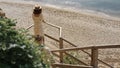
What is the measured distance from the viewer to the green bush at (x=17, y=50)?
4031mm

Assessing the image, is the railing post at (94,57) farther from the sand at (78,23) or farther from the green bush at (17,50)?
the sand at (78,23)

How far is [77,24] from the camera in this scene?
69.7 feet

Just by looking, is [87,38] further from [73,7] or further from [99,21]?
[73,7]

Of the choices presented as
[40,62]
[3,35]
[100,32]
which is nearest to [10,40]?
[3,35]

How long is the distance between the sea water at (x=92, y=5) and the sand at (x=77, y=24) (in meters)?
1.91

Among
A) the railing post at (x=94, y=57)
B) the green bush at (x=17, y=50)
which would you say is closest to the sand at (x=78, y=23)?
the railing post at (x=94, y=57)

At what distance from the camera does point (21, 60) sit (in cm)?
407

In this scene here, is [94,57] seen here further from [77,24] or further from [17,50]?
[77,24]

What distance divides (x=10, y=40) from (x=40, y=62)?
39cm

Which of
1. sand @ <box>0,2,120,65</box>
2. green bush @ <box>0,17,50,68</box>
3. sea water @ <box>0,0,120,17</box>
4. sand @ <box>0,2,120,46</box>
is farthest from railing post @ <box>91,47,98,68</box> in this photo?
sea water @ <box>0,0,120,17</box>

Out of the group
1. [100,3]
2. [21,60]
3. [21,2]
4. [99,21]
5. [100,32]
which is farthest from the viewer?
[100,3]

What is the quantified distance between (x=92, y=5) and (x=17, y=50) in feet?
81.6

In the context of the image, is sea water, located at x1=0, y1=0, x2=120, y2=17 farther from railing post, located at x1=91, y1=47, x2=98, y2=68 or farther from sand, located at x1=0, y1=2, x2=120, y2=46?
railing post, located at x1=91, y1=47, x2=98, y2=68

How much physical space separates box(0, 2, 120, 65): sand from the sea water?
1.91 m
